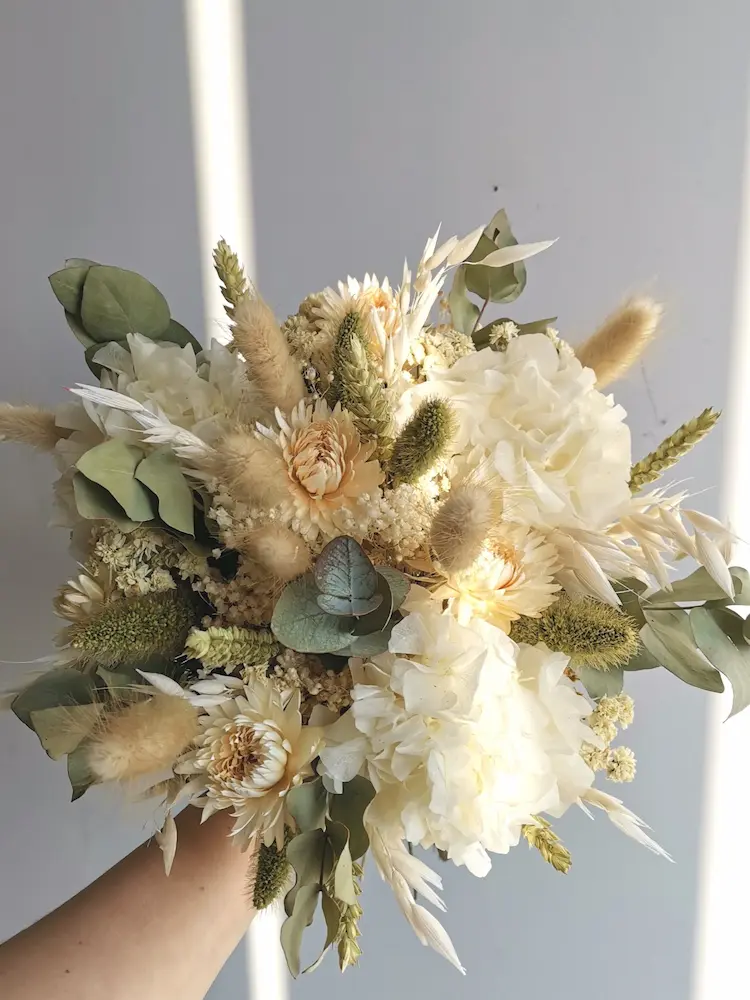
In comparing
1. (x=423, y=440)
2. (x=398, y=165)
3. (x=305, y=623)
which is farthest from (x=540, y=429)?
(x=398, y=165)

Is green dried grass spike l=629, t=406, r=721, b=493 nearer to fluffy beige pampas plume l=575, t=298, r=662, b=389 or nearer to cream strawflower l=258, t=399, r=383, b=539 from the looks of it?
fluffy beige pampas plume l=575, t=298, r=662, b=389

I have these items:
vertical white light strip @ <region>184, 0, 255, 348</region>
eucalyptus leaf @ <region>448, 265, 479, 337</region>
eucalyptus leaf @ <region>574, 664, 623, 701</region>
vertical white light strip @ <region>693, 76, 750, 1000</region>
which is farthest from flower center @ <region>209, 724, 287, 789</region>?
vertical white light strip @ <region>693, 76, 750, 1000</region>

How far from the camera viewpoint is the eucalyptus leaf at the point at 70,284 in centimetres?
55

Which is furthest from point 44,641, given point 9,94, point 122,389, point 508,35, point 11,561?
point 508,35

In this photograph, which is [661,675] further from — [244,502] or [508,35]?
[508,35]

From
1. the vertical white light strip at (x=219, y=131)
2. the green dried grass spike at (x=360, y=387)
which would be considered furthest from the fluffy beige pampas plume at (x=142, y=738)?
the vertical white light strip at (x=219, y=131)

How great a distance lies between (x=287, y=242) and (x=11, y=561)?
0.47 meters

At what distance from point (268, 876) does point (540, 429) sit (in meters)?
0.33

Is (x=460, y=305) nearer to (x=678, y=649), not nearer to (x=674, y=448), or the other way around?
(x=674, y=448)

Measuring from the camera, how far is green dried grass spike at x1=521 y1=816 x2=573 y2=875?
48 centimetres

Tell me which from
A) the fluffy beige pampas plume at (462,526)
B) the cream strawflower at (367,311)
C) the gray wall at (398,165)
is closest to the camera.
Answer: the fluffy beige pampas plume at (462,526)

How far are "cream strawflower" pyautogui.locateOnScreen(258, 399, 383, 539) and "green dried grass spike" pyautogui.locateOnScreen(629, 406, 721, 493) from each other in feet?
0.68

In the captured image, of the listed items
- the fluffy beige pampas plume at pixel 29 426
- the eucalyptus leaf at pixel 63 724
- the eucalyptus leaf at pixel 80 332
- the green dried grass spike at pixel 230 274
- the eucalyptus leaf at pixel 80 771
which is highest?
the green dried grass spike at pixel 230 274

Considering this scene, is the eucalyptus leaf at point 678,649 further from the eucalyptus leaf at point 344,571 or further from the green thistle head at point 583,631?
the eucalyptus leaf at point 344,571
